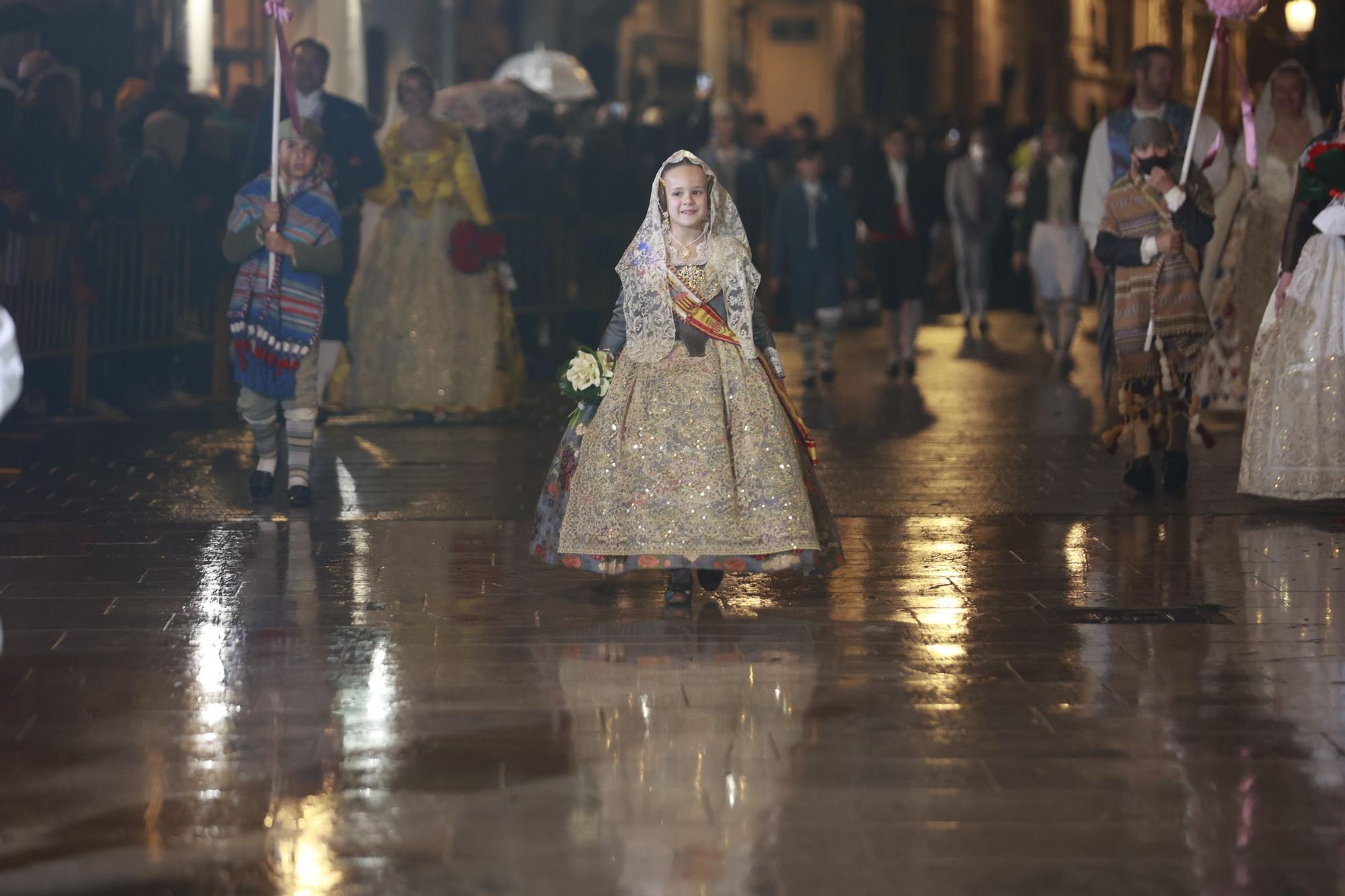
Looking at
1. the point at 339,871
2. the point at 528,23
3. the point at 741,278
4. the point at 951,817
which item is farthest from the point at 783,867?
the point at 528,23

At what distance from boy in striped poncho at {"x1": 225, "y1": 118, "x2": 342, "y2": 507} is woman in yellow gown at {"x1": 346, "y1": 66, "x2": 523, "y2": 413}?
3.48m

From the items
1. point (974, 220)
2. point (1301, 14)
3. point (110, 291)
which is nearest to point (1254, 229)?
point (110, 291)

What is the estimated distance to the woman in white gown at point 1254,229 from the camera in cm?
1257

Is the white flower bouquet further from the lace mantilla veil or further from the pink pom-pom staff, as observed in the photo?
the pink pom-pom staff

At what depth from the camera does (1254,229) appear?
12859 mm

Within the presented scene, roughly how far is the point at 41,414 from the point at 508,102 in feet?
25.0

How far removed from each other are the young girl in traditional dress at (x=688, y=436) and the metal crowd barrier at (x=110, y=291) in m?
6.56

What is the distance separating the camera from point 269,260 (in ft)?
32.0

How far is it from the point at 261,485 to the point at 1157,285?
4.26 meters

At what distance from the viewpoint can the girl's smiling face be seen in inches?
294

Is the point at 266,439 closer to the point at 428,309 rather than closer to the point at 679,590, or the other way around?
the point at 679,590

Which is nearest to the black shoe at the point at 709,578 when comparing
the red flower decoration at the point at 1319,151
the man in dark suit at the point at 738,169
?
the red flower decoration at the point at 1319,151

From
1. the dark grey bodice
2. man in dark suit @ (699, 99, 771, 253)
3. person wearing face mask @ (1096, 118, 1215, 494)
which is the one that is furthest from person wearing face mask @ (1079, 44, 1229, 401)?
man in dark suit @ (699, 99, 771, 253)

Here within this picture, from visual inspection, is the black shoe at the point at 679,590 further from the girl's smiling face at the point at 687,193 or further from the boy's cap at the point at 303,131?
the boy's cap at the point at 303,131
